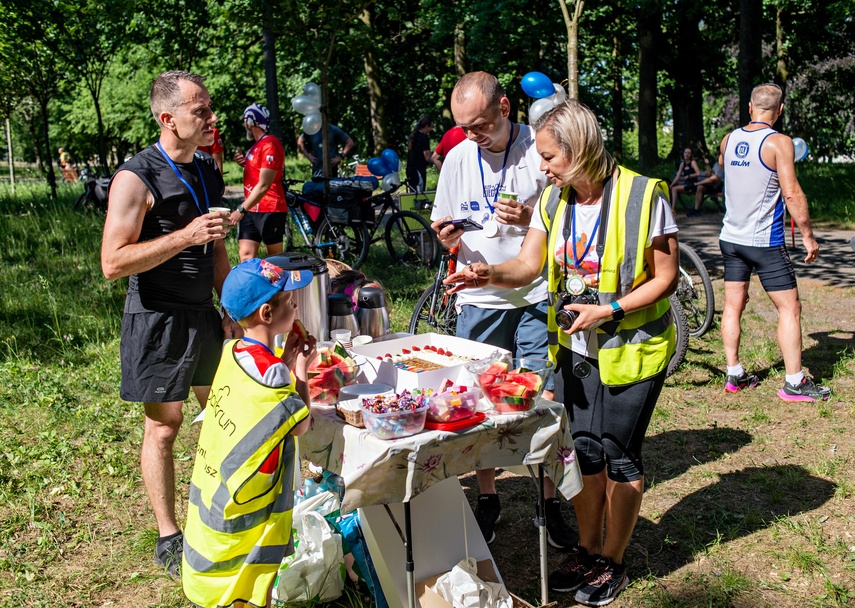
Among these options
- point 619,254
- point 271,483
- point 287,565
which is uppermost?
point 619,254

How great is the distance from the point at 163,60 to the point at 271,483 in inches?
818

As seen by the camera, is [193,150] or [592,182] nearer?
[592,182]

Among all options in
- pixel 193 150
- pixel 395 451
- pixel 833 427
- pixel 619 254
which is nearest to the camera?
pixel 395 451

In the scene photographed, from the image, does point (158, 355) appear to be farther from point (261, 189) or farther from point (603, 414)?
point (261, 189)

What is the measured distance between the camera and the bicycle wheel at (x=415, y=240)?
972 centimetres

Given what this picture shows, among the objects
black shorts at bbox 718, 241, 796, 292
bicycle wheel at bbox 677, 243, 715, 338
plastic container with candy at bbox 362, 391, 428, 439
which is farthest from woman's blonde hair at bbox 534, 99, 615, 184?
bicycle wheel at bbox 677, 243, 715, 338

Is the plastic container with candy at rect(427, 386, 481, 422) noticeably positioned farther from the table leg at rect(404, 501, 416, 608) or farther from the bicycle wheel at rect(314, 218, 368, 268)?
the bicycle wheel at rect(314, 218, 368, 268)

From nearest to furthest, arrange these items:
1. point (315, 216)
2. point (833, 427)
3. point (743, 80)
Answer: point (833, 427), point (315, 216), point (743, 80)

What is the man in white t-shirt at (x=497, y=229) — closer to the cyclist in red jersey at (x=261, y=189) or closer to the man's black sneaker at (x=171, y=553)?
the man's black sneaker at (x=171, y=553)

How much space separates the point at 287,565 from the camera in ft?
9.72

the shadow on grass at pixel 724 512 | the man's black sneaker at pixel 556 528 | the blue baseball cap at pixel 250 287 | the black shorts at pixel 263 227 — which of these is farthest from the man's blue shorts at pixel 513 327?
the black shorts at pixel 263 227

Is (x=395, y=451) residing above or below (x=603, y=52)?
below

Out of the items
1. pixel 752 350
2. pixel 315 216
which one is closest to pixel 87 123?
pixel 315 216

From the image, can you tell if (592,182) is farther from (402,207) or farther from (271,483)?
(402,207)
